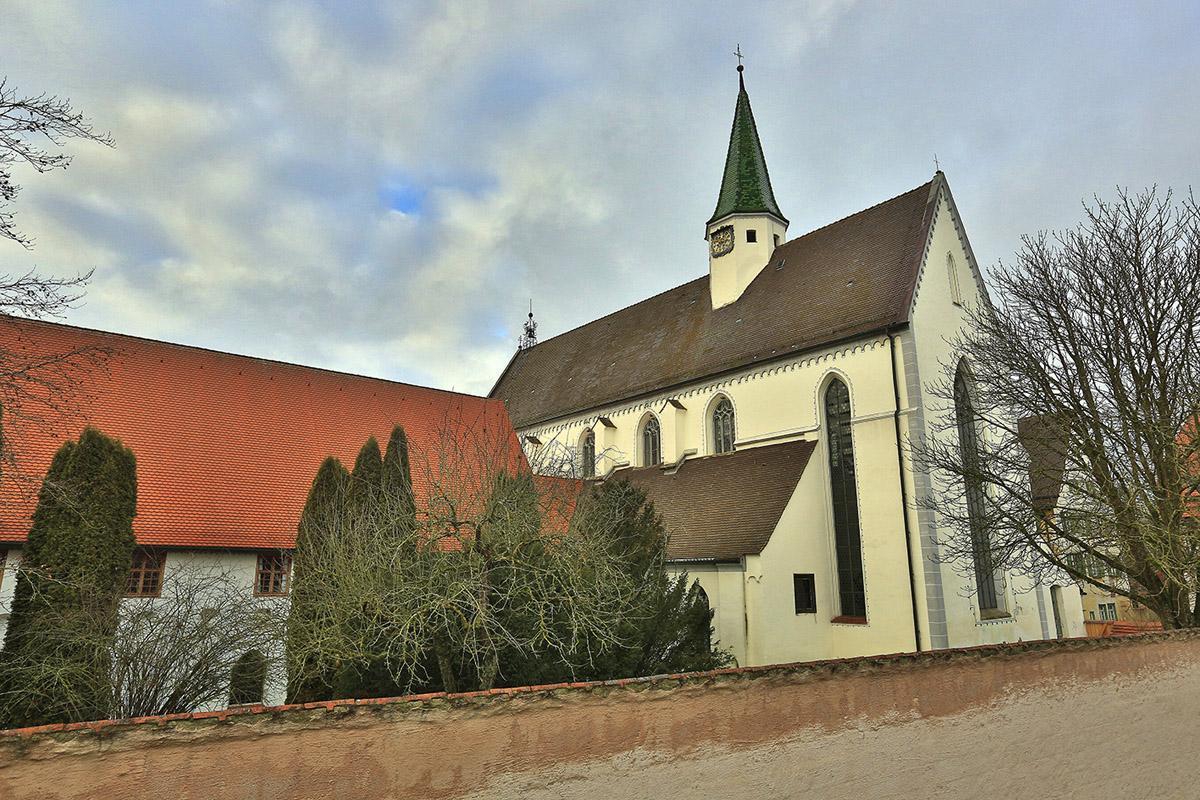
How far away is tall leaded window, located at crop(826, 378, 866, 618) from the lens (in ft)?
51.2

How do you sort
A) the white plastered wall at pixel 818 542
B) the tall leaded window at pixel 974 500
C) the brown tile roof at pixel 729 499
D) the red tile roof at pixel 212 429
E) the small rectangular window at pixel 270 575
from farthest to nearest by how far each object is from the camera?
1. the brown tile roof at pixel 729 499
2. the white plastered wall at pixel 818 542
3. the tall leaded window at pixel 974 500
4. the small rectangular window at pixel 270 575
5. the red tile roof at pixel 212 429

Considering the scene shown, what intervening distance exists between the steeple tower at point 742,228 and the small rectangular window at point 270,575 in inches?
549

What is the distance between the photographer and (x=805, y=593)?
15.4 m

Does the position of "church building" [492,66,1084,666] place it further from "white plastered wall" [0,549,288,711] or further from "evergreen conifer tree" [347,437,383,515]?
→ "white plastered wall" [0,549,288,711]

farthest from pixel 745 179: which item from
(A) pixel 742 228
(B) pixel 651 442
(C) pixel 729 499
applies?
(C) pixel 729 499

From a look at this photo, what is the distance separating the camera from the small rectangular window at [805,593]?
15.2 m

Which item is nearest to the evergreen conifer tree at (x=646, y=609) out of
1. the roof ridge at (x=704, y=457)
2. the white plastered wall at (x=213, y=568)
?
the white plastered wall at (x=213, y=568)

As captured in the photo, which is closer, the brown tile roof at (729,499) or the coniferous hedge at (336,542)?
the coniferous hedge at (336,542)

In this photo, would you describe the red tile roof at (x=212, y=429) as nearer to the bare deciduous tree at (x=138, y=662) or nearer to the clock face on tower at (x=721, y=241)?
the bare deciduous tree at (x=138, y=662)

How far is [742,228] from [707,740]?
743 inches

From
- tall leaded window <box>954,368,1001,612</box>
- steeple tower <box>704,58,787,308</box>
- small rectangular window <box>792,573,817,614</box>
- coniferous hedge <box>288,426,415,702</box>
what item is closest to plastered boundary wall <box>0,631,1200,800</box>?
coniferous hedge <box>288,426,415,702</box>

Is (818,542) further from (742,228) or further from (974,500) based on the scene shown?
(742,228)

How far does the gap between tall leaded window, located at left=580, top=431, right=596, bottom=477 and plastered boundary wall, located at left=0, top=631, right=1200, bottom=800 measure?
15.5 m

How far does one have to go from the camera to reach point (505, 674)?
26.2 feet
